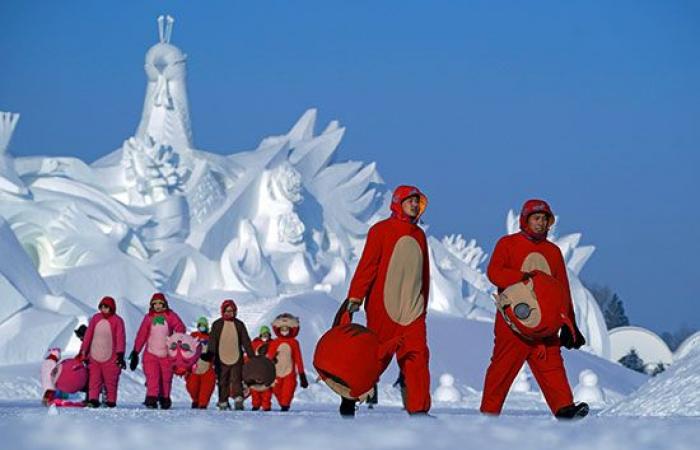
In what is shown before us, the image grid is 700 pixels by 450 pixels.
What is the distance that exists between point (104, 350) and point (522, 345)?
6.43 metres

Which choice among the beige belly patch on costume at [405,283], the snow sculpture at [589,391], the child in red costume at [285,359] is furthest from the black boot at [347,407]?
the snow sculpture at [589,391]

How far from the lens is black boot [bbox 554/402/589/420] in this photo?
8.59 meters

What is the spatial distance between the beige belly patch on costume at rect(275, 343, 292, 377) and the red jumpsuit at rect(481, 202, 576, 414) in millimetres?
7991

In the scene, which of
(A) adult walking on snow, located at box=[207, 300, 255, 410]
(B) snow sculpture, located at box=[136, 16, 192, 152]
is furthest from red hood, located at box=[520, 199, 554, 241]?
(B) snow sculpture, located at box=[136, 16, 192, 152]

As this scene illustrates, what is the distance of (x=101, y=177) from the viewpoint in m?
41.2

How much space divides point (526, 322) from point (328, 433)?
3.17 meters

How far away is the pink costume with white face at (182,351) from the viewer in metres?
14.3

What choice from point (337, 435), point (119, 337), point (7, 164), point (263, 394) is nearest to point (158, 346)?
point (119, 337)

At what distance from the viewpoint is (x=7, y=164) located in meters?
36.6

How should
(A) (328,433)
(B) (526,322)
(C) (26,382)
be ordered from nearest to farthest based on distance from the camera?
1. (A) (328,433)
2. (B) (526,322)
3. (C) (26,382)

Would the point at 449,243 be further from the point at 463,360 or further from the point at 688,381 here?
the point at 688,381

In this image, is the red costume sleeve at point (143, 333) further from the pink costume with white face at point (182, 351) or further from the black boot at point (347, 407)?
the black boot at point (347, 407)

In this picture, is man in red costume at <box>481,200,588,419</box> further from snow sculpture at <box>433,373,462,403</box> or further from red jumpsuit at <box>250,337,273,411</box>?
snow sculpture at <box>433,373,462,403</box>

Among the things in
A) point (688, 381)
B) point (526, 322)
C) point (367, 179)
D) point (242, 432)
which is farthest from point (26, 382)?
point (367, 179)
